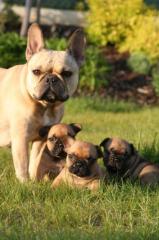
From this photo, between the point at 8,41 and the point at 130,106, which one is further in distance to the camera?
the point at 8,41

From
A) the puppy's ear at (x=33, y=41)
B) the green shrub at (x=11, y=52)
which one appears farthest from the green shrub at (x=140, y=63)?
the puppy's ear at (x=33, y=41)

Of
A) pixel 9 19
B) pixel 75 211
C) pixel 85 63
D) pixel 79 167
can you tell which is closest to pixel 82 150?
pixel 79 167

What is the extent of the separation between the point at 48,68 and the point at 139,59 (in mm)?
9510

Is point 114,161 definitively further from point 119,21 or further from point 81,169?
point 119,21

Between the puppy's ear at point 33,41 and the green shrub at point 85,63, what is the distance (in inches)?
304

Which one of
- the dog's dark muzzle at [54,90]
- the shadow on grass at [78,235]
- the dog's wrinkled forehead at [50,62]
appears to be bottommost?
the shadow on grass at [78,235]

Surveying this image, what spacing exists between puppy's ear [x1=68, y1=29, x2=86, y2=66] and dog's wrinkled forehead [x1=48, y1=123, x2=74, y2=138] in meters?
0.71

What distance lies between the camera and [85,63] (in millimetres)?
15781

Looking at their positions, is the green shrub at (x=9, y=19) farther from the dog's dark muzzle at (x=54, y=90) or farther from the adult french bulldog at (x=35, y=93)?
the dog's dark muzzle at (x=54, y=90)

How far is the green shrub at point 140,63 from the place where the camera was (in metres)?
17.0

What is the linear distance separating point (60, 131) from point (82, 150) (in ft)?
1.71

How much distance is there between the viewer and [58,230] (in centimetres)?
596

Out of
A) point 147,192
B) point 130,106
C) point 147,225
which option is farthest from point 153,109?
point 147,225

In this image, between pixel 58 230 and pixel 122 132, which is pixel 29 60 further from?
pixel 122 132
